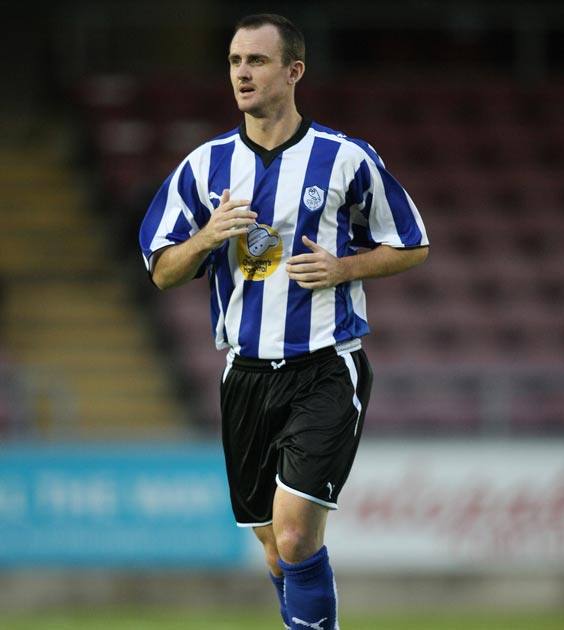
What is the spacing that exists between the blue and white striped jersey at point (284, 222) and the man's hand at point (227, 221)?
16 centimetres

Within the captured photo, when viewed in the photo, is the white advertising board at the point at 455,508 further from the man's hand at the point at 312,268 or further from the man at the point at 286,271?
the man's hand at the point at 312,268

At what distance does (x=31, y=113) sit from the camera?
44.1ft

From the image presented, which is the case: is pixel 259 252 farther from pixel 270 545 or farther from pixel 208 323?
pixel 208 323

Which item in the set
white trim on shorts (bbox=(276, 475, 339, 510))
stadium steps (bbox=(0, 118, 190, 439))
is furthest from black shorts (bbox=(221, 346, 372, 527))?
stadium steps (bbox=(0, 118, 190, 439))

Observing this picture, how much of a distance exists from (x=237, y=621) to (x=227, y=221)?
15.0 ft

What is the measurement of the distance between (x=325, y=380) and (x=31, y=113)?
9.46m

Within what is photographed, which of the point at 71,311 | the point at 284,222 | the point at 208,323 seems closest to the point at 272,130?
the point at 284,222

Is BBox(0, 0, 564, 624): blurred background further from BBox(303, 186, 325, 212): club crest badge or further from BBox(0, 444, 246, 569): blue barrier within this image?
BBox(303, 186, 325, 212): club crest badge

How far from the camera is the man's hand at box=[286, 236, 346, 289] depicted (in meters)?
4.46

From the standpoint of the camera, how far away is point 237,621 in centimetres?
838

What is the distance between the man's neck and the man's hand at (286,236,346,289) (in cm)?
39

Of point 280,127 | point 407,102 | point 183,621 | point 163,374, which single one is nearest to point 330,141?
point 280,127

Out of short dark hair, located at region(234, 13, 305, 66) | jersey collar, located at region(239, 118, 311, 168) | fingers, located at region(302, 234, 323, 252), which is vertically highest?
short dark hair, located at region(234, 13, 305, 66)

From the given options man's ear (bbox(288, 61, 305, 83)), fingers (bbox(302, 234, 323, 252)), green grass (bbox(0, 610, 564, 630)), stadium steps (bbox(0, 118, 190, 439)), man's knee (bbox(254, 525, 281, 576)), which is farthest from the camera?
stadium steps (bbox(0, 118, 190, 439))
